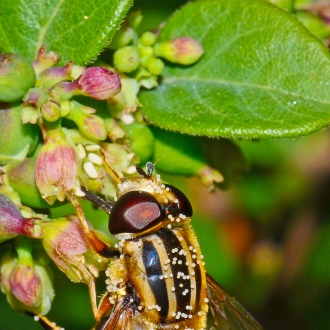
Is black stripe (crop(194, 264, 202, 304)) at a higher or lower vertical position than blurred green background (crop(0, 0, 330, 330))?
higher

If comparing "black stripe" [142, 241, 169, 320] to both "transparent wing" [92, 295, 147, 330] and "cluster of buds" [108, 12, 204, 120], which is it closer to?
"transparent wing" [92, 295, 147, 330]

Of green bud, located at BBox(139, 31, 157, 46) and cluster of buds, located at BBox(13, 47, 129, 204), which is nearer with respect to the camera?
cluster of buds, located at BBox(13, 47, 129, 204)

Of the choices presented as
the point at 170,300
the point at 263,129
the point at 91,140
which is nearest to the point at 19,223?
the point at 91,140

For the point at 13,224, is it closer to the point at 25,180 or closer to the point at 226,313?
the point at 25,180

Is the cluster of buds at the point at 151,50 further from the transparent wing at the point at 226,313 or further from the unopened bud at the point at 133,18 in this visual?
the transparent wing at the point at 226,313

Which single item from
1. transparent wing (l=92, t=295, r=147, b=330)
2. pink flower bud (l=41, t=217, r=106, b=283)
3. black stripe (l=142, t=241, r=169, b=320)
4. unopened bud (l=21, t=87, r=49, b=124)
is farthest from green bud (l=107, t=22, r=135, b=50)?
transparent wing (l=92, t=295, r=147, b=330)

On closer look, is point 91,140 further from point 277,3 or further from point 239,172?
point 277,3

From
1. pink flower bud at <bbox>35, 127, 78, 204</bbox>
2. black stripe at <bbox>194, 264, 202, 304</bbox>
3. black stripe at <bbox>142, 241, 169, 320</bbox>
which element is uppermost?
pink flower bud at <bbox>35, 127, 78, 204</bbox>
